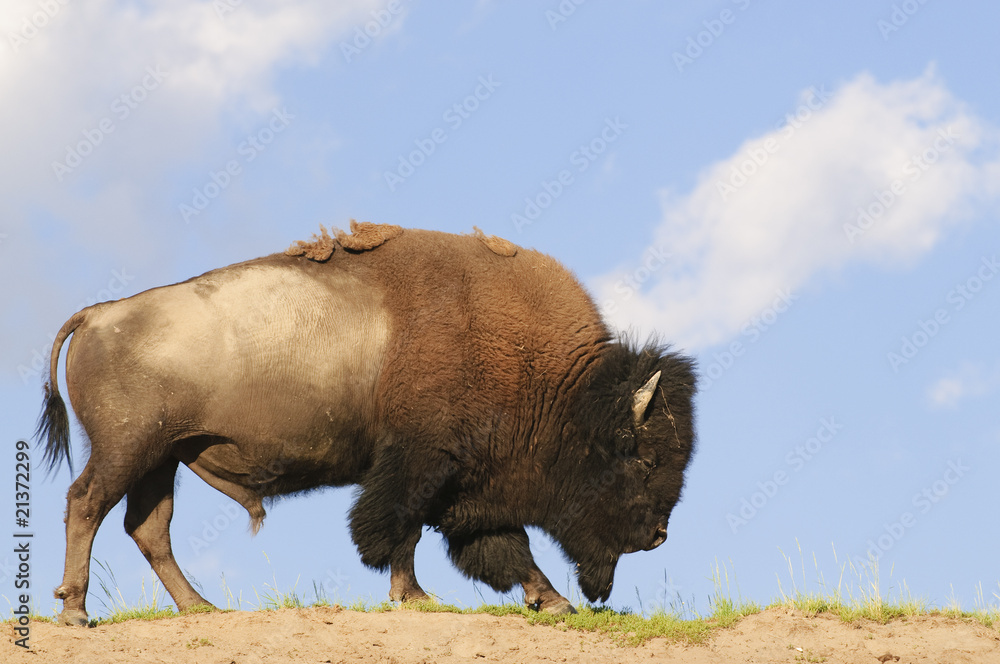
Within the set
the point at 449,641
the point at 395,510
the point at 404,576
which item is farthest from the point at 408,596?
the point at 449,641

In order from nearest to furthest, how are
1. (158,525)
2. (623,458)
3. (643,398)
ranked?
(158,525), (643,398), (623,458)

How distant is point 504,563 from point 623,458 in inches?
57.1

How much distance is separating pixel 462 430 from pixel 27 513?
11.9 feet

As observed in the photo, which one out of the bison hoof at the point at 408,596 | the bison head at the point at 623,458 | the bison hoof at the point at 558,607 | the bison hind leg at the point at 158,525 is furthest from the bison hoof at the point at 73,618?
the bison head at the point at 623,458

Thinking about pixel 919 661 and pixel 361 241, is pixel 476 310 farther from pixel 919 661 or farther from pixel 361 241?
pixel 919 661

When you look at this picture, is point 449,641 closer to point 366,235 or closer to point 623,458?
point 623,458

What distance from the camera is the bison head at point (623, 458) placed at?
948cm

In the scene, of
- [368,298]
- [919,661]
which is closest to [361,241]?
[368,298]

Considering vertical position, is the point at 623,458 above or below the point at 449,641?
above

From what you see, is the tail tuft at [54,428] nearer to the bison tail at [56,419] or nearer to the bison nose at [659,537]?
the bison tail at [56,419]

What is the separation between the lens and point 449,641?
26.8ft

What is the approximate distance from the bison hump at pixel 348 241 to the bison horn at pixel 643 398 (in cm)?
267

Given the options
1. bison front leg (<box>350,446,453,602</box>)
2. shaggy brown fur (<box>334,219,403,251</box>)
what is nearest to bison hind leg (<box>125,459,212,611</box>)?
bison front leg (<box>350,446,453,602</box>)

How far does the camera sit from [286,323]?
9.09 m
